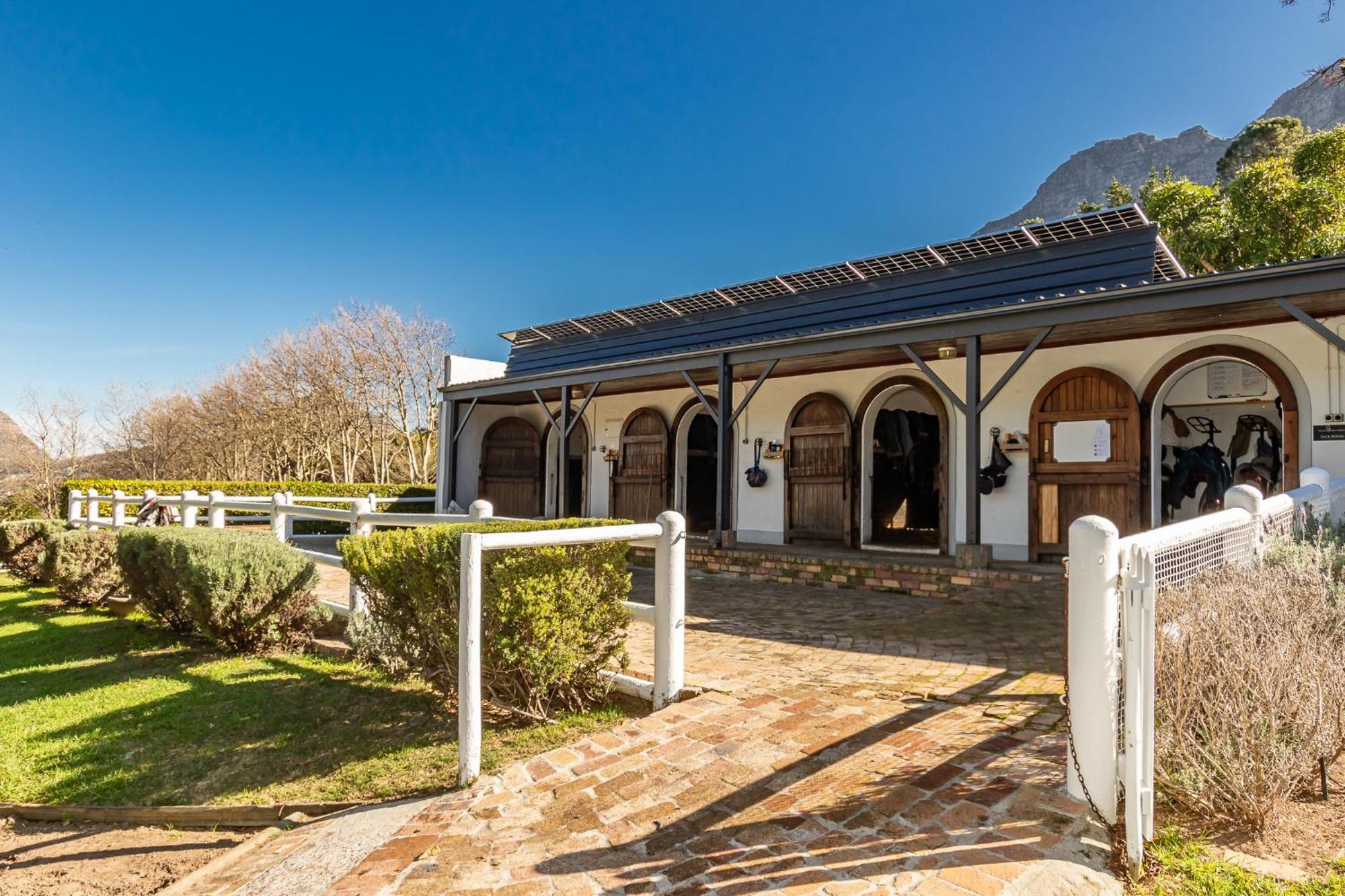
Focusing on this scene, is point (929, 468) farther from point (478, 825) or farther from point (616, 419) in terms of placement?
point (478, 825)

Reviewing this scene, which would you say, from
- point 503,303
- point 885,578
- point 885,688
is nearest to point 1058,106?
point 885,578

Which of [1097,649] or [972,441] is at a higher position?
[972,441]

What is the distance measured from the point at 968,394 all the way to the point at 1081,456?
210 centimetres

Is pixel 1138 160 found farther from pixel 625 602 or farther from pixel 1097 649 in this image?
pixel 1097 649

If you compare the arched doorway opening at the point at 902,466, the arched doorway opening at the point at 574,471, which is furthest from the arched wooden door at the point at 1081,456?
the arched doorway opening at the point at 574,471

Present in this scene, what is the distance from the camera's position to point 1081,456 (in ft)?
27.2

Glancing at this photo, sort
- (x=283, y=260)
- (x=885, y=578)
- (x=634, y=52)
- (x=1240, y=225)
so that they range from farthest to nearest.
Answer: (x=283, y=260)
(x=1240, y=225)
(x=634, y=52)
(x=885, y=578)

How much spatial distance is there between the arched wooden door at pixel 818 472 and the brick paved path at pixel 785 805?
19.8ft

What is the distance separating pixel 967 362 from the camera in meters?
7.39

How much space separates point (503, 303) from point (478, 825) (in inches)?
1233

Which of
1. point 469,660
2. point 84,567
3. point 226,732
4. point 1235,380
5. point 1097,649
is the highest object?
point 1235,380

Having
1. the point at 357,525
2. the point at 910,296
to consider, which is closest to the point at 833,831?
the point at 357,525

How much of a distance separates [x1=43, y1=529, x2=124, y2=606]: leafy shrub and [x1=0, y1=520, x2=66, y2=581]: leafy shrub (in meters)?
2.09

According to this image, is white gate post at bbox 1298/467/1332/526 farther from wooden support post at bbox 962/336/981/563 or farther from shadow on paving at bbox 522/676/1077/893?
shadow on paving at bbox 522/676/1077/893
